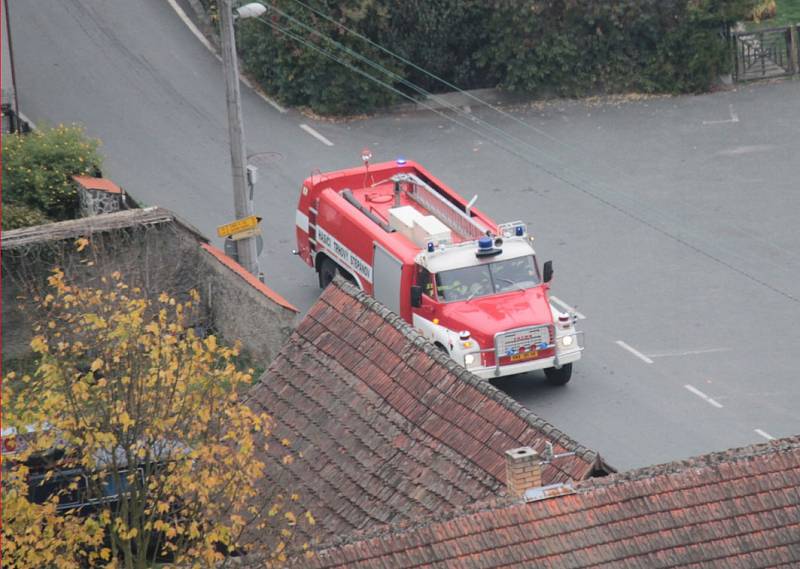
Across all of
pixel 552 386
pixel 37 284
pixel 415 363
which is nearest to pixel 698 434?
pixel 552 386

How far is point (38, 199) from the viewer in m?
29.4

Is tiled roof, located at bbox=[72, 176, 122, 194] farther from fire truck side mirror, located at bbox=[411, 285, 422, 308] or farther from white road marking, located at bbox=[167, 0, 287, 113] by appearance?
white road marking, located at bbox=[167, 0, 287, 113]

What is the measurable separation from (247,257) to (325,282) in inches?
85.2

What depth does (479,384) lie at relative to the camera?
17672 mm

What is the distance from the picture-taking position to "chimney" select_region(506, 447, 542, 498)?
606 inches

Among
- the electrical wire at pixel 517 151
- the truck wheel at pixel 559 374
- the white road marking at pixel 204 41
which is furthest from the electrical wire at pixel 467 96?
the truck wheel at pixel 559 374

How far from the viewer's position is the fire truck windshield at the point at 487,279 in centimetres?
2503

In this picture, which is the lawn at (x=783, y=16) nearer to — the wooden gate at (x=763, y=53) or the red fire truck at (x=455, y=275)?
the wooden gate at (x=763, y=53)

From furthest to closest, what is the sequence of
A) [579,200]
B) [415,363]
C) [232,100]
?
[579,200]
[232,100]
[415,363]

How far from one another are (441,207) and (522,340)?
356 cm

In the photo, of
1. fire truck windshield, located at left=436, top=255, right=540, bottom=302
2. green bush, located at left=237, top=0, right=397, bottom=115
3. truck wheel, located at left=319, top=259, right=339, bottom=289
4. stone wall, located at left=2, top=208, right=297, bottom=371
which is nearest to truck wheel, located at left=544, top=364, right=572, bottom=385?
fire truck windshield, located at left=436, top=255, right=540, bottom=302

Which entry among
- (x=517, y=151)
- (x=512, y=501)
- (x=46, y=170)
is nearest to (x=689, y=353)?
(x=517, y=151)

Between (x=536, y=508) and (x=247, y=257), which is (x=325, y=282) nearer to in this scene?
(x=247, y=257)

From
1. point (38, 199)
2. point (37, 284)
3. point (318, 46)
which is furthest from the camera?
point (318, 46)
